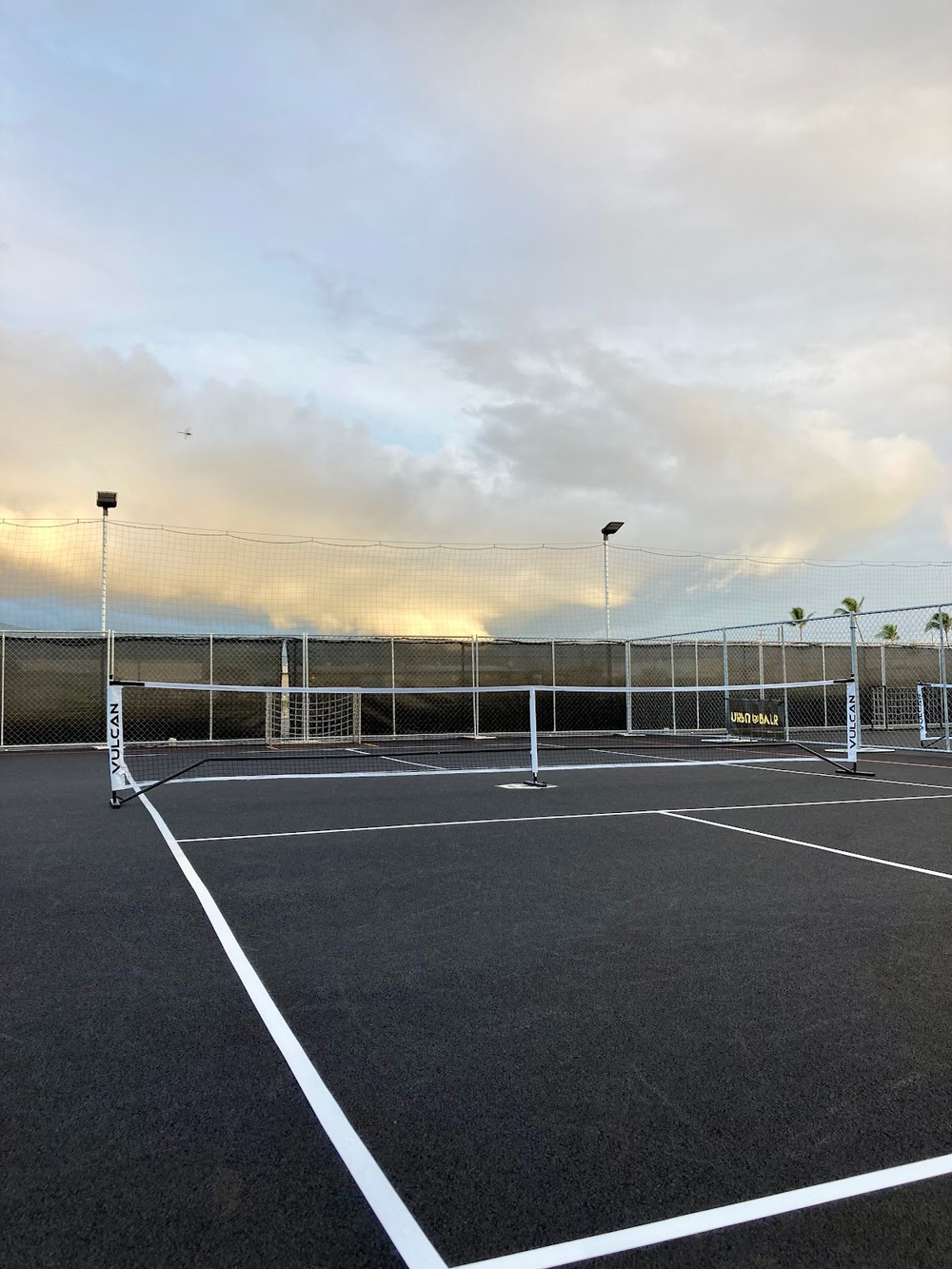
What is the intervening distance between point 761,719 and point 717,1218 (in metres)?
→ 18.8

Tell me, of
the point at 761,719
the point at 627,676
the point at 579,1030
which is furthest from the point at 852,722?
the point at 579,1030

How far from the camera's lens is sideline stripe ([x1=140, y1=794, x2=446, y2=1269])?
1901 mm

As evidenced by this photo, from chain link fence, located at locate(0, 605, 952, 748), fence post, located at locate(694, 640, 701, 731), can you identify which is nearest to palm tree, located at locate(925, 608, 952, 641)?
chain link fence, located at locate(0, 605, 952, 748)

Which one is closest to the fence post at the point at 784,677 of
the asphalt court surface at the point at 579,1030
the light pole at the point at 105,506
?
the asphalt court surface at the point at 579,1030

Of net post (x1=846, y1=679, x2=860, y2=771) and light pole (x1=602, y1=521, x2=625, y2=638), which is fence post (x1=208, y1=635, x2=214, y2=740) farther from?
net post (x1=846, y1=679, x2=860, y2=771)

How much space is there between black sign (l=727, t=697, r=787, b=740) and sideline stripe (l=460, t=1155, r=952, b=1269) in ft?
59.5

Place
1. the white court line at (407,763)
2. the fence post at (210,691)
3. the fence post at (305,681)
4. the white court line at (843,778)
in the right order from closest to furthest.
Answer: the white court line at (843,778)
the white court line at (407,763)
the fence post at (210,691)
the fence post at (305,681)

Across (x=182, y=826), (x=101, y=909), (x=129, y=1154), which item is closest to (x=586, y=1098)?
(x=129, y=1154)

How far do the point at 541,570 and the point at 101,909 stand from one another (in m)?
19.6

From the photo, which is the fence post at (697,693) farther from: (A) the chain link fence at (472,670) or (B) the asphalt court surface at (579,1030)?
(B) the asphalt court surface at (579,1030)

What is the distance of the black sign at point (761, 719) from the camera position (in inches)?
769

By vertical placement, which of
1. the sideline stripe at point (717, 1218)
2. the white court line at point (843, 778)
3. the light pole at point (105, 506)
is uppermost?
the light pole at point (105, 506)

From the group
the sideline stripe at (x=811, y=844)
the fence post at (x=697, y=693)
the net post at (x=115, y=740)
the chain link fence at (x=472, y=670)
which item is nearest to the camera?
the sideline stripe at (x=811, y=844)

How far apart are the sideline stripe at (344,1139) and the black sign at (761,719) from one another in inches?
690
